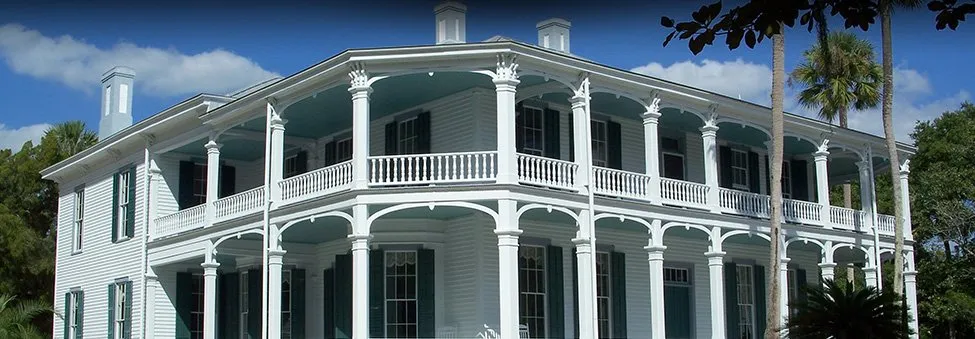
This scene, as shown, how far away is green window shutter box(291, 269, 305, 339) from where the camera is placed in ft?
87.8

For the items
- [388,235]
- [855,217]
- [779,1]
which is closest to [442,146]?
[388,235]

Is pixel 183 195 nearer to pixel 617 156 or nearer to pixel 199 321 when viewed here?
pixel 199 321

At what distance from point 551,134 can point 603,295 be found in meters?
3.80

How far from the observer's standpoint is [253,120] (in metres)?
25.2

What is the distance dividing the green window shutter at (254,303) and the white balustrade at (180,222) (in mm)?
2040

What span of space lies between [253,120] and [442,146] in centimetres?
444

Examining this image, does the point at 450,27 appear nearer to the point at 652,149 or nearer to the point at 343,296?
the point at 652,149

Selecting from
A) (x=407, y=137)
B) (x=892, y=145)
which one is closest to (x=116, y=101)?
(x=407, y=137)

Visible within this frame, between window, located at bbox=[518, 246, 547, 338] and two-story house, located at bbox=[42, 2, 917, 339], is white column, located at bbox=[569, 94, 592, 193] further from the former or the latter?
window, located at bbox=[518, 246, 547, 338]

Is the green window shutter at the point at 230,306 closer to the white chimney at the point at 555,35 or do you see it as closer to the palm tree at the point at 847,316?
the white chimney at the point at 555,35

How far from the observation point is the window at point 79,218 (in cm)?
3350

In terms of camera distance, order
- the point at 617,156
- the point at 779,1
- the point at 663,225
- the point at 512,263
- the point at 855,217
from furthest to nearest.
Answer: the point at 855,217
the point at 617,156
the point at 663,225
the point at 512,263
the point at 779,1

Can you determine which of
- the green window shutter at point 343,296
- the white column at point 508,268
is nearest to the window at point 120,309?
the green window shutter at point 343,296

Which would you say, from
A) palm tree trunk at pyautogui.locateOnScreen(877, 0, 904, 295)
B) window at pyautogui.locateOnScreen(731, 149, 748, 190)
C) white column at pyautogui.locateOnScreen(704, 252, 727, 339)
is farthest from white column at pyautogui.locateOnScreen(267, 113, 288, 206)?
palm tree trunk at pyautogui.locateOnScreen(877, 0, 904, 295)
